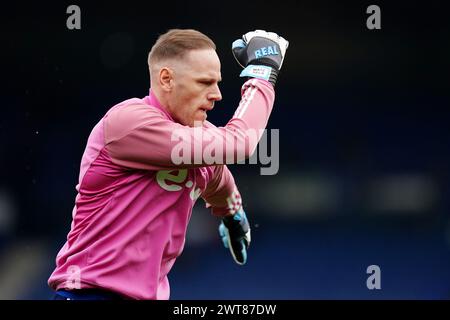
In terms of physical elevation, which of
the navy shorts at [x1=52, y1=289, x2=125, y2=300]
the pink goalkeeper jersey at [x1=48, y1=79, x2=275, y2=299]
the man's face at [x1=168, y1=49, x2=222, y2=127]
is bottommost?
the navy shorts at [x1=52, y1=289, x2=125, y2=300]

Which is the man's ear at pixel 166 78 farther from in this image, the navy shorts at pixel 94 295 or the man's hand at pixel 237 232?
the man's hand at pixel 237 232

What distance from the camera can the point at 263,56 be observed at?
2.73 metres

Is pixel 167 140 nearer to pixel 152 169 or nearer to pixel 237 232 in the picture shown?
pixel 152 169

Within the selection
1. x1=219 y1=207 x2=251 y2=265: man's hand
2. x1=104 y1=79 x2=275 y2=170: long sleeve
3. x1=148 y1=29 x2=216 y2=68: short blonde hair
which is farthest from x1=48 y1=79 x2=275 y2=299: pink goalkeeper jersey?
x1=219 y1=207 x2=251 y2=265: man's hand

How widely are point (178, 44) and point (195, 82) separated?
0.45ft

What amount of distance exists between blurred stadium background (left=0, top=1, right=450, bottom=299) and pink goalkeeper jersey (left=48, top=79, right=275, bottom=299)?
2.73 m

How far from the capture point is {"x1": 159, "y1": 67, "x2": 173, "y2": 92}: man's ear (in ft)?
8.75

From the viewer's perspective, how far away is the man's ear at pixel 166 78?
2668mm

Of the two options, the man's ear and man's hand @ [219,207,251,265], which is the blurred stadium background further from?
the man's ear

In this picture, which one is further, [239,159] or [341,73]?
[341,73]
